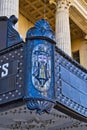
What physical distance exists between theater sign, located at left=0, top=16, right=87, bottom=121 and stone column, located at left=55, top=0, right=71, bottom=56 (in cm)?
804

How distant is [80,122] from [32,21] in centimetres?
1464

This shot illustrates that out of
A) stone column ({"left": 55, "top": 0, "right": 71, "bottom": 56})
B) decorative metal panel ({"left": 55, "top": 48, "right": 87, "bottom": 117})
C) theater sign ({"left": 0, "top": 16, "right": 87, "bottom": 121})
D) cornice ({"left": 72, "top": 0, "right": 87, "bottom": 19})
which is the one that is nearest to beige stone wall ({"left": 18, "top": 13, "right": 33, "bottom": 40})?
cornice ({"left": 72, "top": 0, "right": 87, "bottom": 19})

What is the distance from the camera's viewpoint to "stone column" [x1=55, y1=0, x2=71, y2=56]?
18.1 m

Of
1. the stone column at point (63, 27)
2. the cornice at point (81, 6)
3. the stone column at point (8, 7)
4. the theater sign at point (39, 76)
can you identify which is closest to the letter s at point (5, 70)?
the theater sign at point (39, 76)

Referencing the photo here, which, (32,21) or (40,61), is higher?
(32,21)

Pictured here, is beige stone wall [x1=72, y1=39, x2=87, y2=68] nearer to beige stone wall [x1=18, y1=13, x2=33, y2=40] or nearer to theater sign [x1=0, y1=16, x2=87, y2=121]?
beige stone wall [x1=18, y1=13, x2=33, y2=40]

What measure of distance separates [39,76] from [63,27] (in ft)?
34.1

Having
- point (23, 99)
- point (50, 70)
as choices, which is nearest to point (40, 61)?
point (50, 70)

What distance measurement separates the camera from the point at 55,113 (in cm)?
936

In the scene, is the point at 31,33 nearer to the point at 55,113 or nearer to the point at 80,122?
the point at 55,113

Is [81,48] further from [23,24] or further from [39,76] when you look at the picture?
[39,76]

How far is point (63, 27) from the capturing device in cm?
1864

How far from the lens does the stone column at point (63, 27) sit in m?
18.1

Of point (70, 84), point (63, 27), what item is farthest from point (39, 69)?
point (63, 27)
